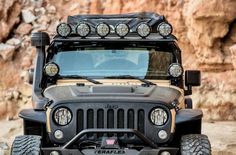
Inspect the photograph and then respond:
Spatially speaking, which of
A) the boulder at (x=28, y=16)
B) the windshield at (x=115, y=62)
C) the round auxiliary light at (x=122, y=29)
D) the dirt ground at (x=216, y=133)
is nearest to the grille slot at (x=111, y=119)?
the windshield at (x=115, y=62)

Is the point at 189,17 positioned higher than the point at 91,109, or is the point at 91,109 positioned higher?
the point at 189,17

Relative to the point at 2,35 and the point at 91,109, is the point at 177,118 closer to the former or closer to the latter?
the point at 91,109

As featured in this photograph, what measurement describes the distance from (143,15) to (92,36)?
2.14 m

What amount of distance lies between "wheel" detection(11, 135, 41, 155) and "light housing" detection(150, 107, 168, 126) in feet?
3.46

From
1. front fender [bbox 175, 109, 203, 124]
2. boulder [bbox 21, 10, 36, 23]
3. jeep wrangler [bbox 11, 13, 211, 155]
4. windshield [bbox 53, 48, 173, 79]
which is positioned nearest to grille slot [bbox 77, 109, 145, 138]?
jeep wrangler [bbox 11, 13, 211, 155]

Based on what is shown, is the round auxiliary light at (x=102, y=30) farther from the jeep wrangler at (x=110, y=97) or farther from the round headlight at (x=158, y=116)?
the round headlight at (x=158, y=116)

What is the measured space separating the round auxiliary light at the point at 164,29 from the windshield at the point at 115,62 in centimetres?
26

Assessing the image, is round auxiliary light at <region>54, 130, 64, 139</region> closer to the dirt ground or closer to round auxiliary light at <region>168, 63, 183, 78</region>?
round auxiliary light at <region>168, 63, 183, 78</region>

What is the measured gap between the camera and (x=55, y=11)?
54.0 ft

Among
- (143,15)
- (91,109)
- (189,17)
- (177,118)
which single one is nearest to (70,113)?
(91,109)

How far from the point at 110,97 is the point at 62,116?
1.53 feet

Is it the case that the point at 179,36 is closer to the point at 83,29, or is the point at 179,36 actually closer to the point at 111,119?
the point at 83,29

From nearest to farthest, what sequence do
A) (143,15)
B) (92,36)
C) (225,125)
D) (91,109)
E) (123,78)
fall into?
(91,109)
(123,78)
(92,36)
(143,15)
(225,125)

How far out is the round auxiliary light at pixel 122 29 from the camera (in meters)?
6.71
